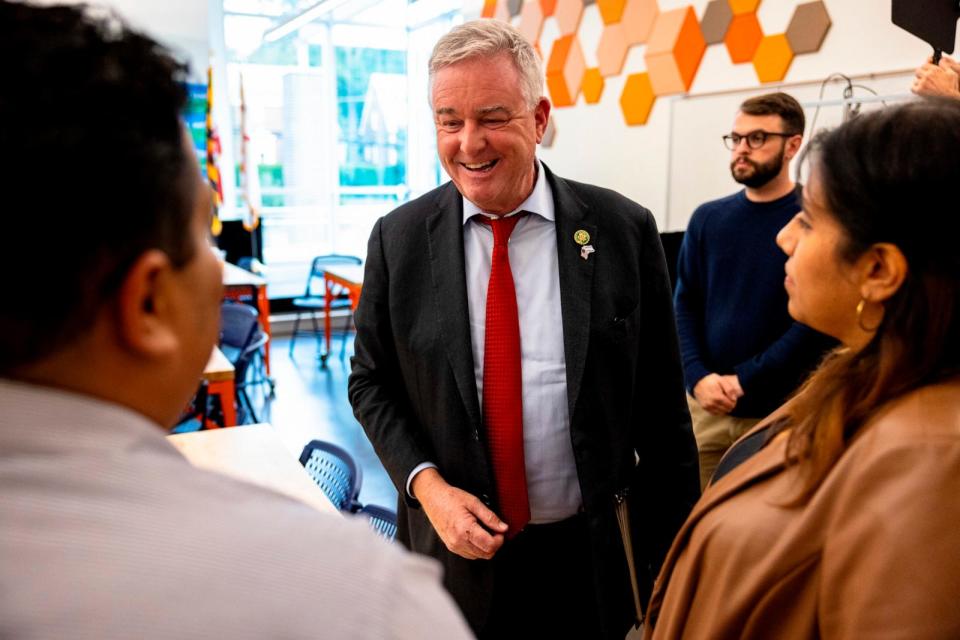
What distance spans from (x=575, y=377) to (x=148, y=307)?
1031mm

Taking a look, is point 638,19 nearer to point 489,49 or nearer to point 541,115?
point 541,115

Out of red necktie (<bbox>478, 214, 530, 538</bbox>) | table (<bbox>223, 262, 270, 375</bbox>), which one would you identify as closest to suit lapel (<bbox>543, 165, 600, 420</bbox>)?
red necktie (<bbox>478, 214, 530, 538</bbox>)

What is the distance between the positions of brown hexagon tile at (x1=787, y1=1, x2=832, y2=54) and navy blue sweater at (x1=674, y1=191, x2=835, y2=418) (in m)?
1.25

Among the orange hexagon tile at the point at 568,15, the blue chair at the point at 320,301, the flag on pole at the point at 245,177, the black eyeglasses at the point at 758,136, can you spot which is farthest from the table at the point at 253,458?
the flag on pole at the point at 245,177

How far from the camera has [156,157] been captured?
0.45 metres

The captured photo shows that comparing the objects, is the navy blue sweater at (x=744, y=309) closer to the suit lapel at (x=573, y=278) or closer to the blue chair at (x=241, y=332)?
the suit lapel at (x=573, y=278)

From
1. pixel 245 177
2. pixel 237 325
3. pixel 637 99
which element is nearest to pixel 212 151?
pixel 245 177

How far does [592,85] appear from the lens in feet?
16.4

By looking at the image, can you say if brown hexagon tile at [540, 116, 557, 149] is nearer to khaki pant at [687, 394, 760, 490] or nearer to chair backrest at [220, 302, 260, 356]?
chair backrest at [220, 302, 260, 356]

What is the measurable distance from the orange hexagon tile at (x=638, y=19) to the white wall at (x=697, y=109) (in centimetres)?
7

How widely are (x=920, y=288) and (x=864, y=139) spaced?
0.67ft

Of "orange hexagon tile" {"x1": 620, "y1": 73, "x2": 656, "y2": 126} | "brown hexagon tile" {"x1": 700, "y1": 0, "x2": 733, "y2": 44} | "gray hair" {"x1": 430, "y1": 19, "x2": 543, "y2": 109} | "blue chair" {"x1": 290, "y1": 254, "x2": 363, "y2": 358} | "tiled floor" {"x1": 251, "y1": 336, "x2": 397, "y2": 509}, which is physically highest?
"brown hexagon tile" {"x1": 700, "y1": 0, "x2": 733, "y2": 44}

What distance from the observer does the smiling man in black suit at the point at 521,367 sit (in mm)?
1431

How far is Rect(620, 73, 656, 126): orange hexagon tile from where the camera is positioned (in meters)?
4.53
